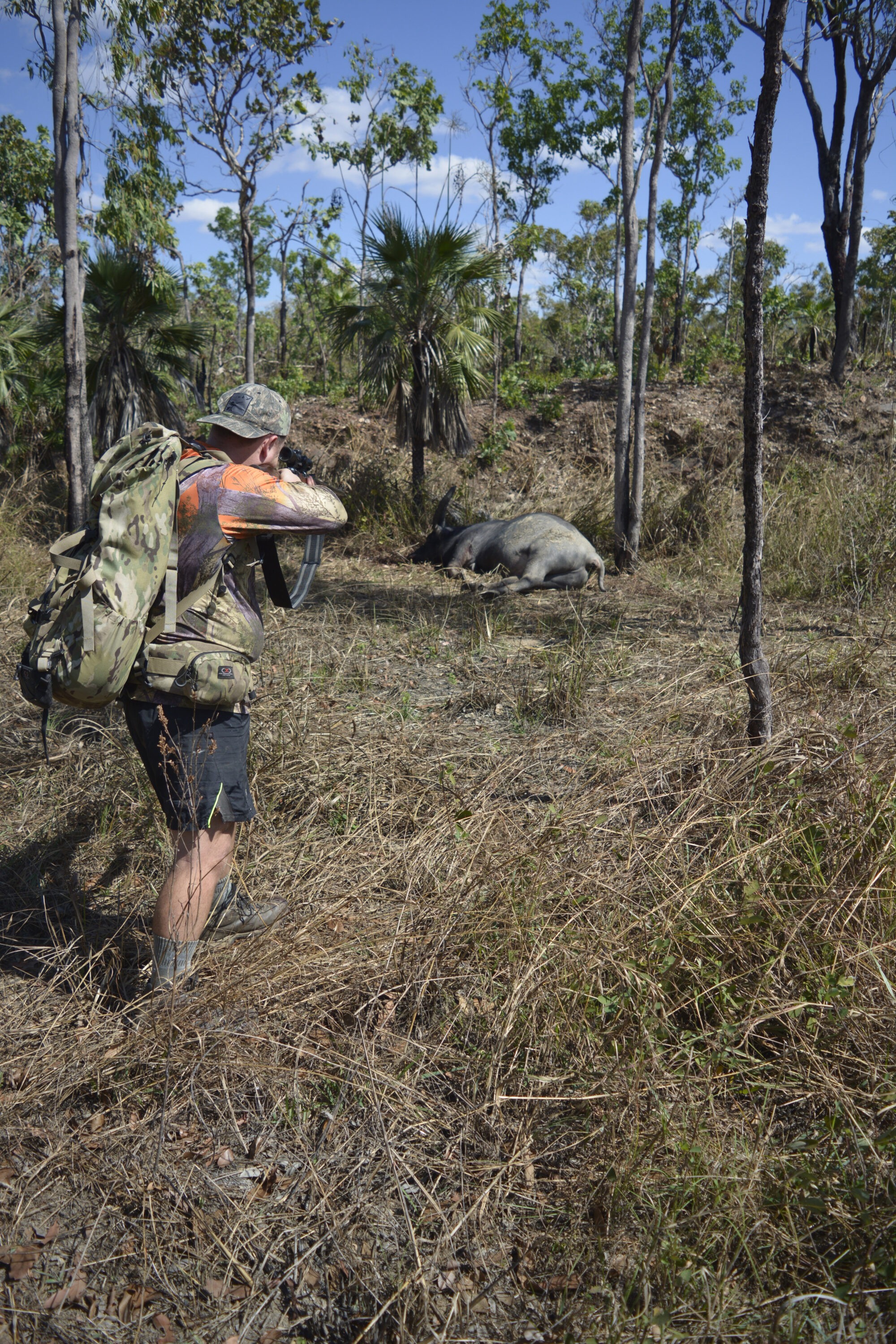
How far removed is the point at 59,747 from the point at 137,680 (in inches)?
83.5

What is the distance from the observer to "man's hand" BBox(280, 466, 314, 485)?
2.48 m

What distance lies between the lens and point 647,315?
9062mm

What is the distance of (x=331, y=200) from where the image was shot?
17.5 m

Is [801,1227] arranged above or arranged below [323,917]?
below

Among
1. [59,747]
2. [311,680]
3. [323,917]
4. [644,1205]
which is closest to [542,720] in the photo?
[311,680]

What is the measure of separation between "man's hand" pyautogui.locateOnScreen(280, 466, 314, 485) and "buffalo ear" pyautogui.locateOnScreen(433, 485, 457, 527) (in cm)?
724

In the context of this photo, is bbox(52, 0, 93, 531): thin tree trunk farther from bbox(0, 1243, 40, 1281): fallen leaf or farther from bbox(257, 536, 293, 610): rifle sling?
bbox(0, 1243, 40, 1281): fallen leaf

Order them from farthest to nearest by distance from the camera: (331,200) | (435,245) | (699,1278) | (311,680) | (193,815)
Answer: (331,200), (435,245), (311,680), (193,815), (699,1278)

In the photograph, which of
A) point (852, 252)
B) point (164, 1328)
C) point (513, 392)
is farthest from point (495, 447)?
point (164, 1328)

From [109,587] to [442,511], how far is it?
8088 millimetres

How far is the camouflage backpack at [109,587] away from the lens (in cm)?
218

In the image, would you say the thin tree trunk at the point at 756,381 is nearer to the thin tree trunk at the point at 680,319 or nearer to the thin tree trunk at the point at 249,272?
the thin tree trunk at the point at 249,272

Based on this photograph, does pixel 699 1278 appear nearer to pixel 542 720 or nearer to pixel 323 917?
pixel 323 917

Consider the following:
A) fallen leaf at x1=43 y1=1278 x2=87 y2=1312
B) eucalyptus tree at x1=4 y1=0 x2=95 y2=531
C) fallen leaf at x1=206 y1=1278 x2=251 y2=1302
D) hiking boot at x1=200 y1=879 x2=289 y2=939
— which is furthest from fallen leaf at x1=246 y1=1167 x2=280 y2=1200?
eucalyptus tree at x1=4 y1=0 x2=95 y2=531
